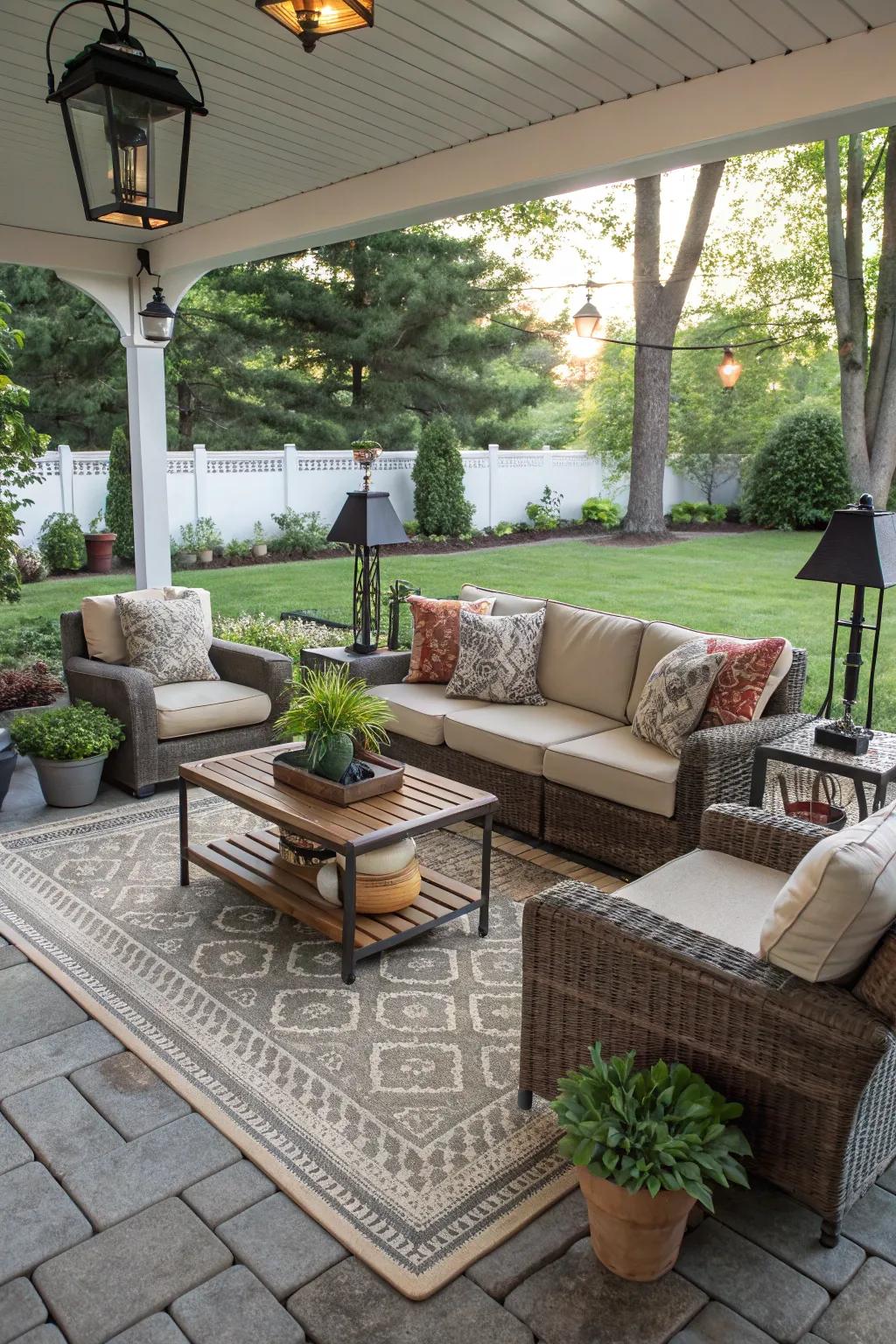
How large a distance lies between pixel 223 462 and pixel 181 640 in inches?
231

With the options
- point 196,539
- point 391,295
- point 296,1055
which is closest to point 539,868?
point 296,1055

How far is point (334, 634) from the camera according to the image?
707 centimetres

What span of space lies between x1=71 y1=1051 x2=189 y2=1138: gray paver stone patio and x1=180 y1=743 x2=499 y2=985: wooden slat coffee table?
2.27 feet

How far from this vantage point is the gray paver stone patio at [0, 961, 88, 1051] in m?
2.90

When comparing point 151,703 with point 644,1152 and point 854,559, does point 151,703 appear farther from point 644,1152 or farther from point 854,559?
point 644,1152

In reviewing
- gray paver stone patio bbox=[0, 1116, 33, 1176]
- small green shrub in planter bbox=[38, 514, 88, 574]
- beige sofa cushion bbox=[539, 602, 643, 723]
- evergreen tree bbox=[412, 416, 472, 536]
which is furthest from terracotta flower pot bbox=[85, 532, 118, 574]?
gray paver stone patio bbox=[0, 1116, 33, 1176]

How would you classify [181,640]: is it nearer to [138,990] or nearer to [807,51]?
[138,990]

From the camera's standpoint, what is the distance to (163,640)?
16.6ft

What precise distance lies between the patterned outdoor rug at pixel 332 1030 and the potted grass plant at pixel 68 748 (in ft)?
1.28

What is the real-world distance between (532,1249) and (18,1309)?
1019mm

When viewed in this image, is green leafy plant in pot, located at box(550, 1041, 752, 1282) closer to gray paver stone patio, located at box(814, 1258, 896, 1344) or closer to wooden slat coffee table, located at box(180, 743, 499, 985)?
gray paver stone patio, located at box(814, 1258, 896, 1344)

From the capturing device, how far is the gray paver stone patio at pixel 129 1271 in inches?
77.0

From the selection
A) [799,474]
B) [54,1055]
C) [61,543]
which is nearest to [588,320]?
[799,474]

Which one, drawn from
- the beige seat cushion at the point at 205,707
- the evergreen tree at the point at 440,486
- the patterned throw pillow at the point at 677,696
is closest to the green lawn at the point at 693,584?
the evergreen tree at the point at 440,486
